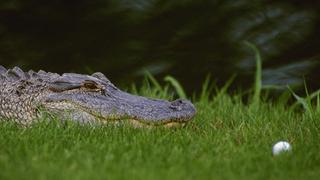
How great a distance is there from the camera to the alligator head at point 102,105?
5.81m

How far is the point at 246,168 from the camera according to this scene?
171 inches

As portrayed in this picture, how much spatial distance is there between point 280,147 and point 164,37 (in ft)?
16.3

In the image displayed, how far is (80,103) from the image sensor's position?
602 cm

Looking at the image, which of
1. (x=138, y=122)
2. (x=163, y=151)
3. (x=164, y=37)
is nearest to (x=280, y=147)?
(x=163, y=151)

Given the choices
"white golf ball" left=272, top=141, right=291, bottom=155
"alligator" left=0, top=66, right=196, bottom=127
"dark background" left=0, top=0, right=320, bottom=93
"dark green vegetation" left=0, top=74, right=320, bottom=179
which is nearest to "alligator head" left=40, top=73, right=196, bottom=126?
"alligator" left=0, top=66, right=196, bottom=127

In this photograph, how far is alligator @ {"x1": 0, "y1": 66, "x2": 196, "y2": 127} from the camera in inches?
229

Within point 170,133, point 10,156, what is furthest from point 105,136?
point 10,156

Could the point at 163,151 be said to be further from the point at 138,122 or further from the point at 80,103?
the point at 80,103

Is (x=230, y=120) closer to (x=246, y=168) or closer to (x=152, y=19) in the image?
(x=246, y=168)

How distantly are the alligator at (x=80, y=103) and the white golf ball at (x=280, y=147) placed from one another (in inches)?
44.4

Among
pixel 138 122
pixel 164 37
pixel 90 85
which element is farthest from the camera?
pixel 164 37

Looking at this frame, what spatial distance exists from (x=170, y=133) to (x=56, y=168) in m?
1.42

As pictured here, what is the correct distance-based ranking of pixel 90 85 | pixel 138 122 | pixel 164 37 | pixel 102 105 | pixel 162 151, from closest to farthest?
pixel 162 151 → pixel 138 122 → pixel 102 105 → pixel 90 85 → pixel 164 37

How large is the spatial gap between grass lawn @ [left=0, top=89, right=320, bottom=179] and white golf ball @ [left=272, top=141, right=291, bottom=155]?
0.05 m
